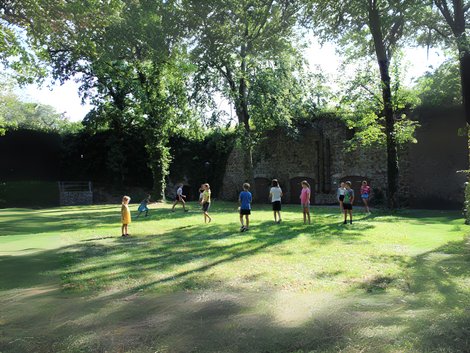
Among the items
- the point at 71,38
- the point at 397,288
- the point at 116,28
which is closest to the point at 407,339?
the point at 397,288

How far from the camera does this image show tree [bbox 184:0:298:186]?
22094 mm

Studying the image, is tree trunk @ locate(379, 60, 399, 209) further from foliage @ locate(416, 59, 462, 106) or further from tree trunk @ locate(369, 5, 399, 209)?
foliage @ locate(416, 59, 462, 106)

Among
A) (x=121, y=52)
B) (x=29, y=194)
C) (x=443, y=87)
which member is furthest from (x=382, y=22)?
(x=29, y=194)

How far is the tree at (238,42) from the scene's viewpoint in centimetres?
2209

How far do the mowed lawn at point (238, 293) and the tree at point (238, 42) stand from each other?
48.8 ft

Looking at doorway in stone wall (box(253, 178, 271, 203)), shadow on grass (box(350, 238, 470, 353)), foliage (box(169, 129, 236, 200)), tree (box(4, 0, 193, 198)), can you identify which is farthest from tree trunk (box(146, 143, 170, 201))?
shadow on grass (box(350, 238, 470, 353))

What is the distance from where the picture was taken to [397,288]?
5.89 m

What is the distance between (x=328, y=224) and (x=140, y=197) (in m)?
23.2

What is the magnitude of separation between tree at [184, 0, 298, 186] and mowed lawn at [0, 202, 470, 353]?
14868mm

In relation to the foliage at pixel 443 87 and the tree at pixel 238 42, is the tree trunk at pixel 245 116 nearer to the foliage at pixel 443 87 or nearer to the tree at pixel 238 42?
the tree at pixel 238 42

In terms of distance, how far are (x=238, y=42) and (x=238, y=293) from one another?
1959 cm

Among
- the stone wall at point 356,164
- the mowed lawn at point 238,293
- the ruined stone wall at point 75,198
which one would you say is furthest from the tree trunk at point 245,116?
the mowed lawn at point 238,293

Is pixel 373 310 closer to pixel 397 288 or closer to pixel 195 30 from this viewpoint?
pixel 397 288

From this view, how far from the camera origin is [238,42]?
22953mm
